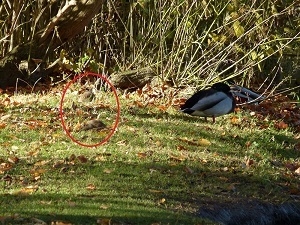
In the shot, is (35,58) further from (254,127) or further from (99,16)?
(254,127)

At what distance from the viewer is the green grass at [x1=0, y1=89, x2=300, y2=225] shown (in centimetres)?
786

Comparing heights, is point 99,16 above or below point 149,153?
below

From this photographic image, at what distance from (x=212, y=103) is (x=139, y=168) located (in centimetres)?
282

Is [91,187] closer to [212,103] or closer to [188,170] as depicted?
[188,170]

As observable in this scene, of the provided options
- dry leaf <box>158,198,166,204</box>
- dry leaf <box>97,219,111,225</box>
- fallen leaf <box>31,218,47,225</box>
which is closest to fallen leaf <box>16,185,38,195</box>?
fallen leaf <box>31,218,47,225</box>

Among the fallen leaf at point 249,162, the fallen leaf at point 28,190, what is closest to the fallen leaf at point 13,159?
the fallen leaf at point 28,190

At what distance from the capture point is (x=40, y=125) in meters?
11.2

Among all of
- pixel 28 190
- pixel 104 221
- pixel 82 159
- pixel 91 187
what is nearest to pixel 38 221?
pixel 104 221

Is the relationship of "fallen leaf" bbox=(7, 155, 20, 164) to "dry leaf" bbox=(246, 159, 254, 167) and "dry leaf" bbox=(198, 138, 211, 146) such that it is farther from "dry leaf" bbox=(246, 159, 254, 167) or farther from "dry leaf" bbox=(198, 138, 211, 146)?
"dry leaf" bbox=(246, 159, 254, 167)

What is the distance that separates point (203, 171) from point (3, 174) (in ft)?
6.98

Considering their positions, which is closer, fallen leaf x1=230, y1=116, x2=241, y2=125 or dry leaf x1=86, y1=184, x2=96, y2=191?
dry leaf x1=86, y1=184, x2=96, y2=191

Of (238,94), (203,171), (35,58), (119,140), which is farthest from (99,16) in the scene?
(203,171)

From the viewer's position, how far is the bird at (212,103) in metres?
11.9

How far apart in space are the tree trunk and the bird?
10.4 ft
